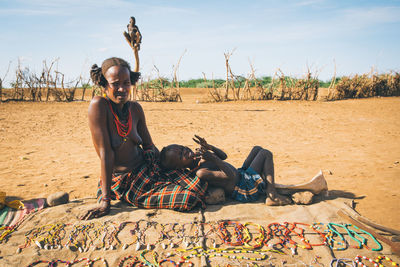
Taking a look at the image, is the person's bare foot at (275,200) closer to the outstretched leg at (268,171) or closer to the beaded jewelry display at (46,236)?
the outstretched leg at (268,171)

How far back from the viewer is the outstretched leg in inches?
121

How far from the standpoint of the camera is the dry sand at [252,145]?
324cm

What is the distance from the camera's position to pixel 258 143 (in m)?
6.43

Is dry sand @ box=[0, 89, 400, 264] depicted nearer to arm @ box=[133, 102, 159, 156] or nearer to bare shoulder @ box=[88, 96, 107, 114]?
arm @ box=[133, 102, 159, 156]

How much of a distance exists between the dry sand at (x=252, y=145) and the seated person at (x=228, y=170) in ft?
0.56

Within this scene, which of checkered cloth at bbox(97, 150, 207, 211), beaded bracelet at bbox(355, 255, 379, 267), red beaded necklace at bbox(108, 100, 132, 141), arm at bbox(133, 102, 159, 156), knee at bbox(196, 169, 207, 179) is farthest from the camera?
arm at bbox(133, 102, 159, 156)

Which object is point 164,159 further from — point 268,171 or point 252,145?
point 252,145

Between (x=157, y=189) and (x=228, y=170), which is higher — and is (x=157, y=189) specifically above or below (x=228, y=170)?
below

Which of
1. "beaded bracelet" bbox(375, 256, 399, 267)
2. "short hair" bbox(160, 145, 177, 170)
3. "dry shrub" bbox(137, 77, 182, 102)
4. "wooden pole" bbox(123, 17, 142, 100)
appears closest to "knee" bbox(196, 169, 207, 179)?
"short hair" bbox(160, 145, 177, 170)

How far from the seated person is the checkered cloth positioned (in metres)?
0.11

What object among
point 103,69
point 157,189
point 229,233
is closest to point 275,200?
point 229,233

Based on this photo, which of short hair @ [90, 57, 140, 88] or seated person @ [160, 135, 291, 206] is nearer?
short hair @ [90, 57, 140, 88]

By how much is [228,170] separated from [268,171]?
19.1 inches

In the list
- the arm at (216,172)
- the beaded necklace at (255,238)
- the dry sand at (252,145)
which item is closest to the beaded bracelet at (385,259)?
the dry sand at (252,145)
